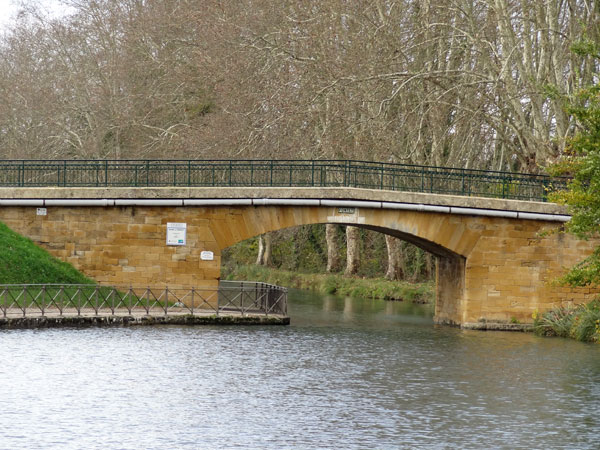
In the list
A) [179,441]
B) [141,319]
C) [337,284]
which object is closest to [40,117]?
[337,284]

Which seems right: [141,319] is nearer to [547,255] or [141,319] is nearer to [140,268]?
[140,268]

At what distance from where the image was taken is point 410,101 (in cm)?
3859

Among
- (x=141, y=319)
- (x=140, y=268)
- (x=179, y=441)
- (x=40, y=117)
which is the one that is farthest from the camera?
(x=40, y=117)

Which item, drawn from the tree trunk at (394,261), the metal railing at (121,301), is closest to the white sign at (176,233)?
the metal railing at (121,301)

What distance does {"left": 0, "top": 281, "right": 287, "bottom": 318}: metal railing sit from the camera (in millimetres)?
27750

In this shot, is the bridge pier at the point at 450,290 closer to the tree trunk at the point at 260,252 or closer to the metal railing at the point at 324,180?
the metal railing at the point at 324,180

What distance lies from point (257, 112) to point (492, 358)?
15.3 metres

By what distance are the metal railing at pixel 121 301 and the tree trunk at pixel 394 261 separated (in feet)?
43.7

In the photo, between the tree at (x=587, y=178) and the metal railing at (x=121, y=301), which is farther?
the metal railing at (x=121, y=301)

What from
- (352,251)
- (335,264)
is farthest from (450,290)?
(335,264)

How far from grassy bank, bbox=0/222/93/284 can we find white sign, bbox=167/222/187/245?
2428 millimetres

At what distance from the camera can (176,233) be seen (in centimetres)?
3067

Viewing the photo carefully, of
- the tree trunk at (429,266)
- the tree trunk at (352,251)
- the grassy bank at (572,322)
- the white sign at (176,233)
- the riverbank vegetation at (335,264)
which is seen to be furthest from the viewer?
the tree trunk at (352,251)

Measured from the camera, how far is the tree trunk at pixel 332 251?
4931 cm
